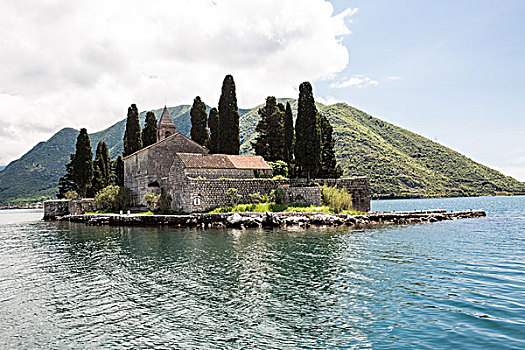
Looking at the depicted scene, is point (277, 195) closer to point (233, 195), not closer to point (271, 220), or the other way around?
point (233, 195)

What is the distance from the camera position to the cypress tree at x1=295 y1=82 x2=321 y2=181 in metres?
43.1

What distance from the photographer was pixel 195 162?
43.1 metres

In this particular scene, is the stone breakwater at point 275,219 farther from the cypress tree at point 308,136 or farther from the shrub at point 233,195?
the cypress tree at point 308,136

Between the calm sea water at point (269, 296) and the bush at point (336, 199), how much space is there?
16.7 meters

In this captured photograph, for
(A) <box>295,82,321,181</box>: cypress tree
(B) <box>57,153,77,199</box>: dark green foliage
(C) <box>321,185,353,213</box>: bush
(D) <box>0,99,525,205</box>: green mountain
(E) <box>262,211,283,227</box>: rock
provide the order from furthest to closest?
(D) <box>0,99,525,205</box>: green mountain → (B) <box>57,153,77,199</box>: dark green foliage → (A) <box>295,82,321,181</box>: cypress tree → (C) <box>321,185,353,213</box>: bush → (E) <box>262,211,283,227</box>: rock

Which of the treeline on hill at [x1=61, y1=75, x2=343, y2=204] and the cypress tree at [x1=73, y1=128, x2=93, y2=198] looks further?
the cypress tree at [x1=73, y1=128, x2=93, y2=198]

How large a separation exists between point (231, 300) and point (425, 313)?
674 cm

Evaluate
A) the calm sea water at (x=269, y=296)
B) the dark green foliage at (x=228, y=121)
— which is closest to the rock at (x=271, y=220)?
the calm sea water at (x=269, y=296)

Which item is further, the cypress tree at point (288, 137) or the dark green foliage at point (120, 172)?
the dark green foliage at point (120, 172)

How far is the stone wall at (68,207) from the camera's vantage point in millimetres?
53875

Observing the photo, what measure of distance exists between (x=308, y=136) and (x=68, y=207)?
→ 41861 millimetres

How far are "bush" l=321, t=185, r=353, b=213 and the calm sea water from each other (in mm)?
16708

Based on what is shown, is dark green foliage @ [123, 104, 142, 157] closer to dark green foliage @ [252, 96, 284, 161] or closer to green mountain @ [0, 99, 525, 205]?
dark green foliage @ [252, 96, 284, 161]

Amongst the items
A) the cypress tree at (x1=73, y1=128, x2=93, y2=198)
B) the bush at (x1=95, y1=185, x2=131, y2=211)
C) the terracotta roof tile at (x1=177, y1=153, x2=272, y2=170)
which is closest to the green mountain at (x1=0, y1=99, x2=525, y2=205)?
the terracotta roof tile at (x1=177, y1=153, x2=272, y2=170)
